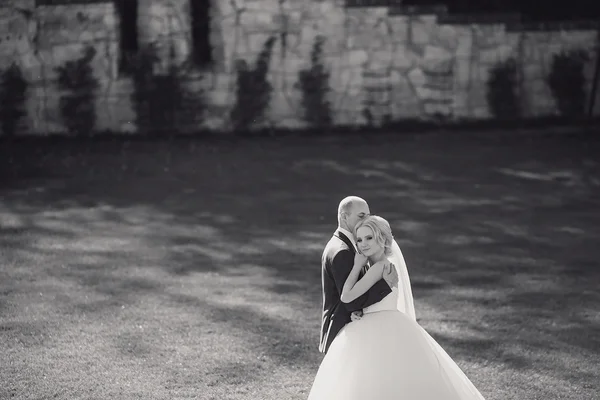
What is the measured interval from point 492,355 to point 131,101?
8.65 metres

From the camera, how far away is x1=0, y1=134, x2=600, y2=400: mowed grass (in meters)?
5.63

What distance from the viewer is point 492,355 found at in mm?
5805

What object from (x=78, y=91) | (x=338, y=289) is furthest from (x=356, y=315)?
(x=78, y=91)

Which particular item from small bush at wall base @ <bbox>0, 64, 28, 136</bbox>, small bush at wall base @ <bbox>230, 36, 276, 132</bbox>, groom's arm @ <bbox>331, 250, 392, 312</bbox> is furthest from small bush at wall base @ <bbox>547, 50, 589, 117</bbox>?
groom's arm @ <bbox>331, 250, 392, 312</bbox>

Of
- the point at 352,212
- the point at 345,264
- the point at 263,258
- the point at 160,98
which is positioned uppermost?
the point at 352,212

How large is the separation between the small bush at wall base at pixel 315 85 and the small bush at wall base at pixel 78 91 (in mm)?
3179

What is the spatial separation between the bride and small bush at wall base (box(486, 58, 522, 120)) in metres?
9.48

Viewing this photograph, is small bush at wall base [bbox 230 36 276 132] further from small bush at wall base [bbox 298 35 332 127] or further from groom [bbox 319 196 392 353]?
groom [bbox 319 196 392 353]

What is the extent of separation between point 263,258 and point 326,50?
606 centimetres

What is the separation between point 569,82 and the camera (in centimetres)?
1324

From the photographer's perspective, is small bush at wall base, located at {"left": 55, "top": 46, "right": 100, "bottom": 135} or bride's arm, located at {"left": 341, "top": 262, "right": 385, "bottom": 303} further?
small bush at wall base, located at {"left": 55, "top": 46, "right": 100, "bottom": 135}

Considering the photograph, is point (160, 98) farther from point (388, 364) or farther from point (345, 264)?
point (388, 364)

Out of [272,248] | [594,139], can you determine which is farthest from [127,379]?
[594,139]

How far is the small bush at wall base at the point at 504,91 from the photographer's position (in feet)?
43.3
